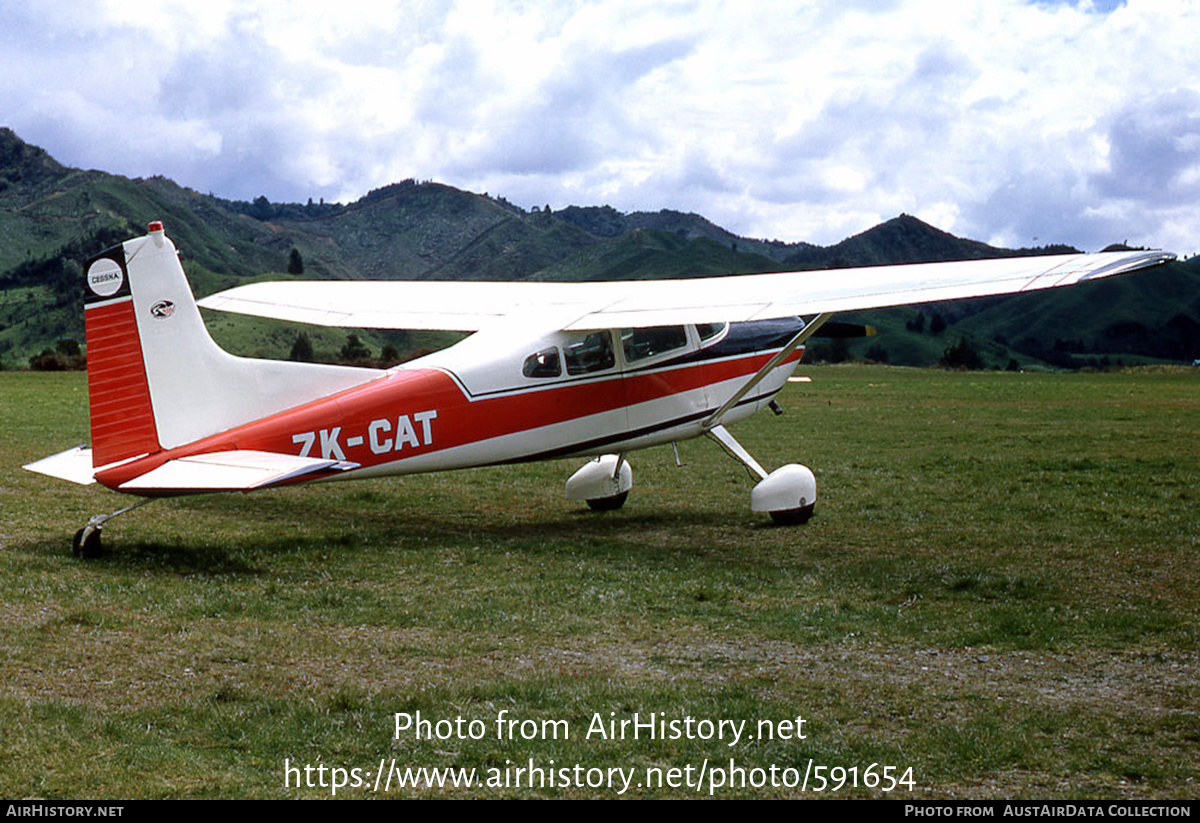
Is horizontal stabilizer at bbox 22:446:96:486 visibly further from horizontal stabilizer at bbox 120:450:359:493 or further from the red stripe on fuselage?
horizontal stabilizer at bbox 120:450:359:493

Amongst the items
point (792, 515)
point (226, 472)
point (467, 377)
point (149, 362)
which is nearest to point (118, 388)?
point (149, 362)

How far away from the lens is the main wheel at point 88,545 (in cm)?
855

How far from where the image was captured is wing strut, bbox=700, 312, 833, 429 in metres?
11.2

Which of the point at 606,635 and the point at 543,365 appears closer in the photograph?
the point at 606,635

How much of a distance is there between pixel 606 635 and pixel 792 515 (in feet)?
15.4

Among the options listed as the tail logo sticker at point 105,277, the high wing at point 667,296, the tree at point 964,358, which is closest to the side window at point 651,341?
the high wing at point 667,296

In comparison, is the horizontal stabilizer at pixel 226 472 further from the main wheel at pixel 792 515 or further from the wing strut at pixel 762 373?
the main wheel at pixel 792 515

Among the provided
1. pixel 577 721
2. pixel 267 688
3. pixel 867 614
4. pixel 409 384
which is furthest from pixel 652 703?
pixel 409 384

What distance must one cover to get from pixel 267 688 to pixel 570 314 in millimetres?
6247

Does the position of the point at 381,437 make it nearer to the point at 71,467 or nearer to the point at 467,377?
the point at 467,377

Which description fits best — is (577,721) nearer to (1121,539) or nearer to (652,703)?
(652,703)

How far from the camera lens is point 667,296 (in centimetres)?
1128

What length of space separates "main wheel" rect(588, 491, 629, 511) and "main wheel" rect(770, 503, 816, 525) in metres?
1.94
